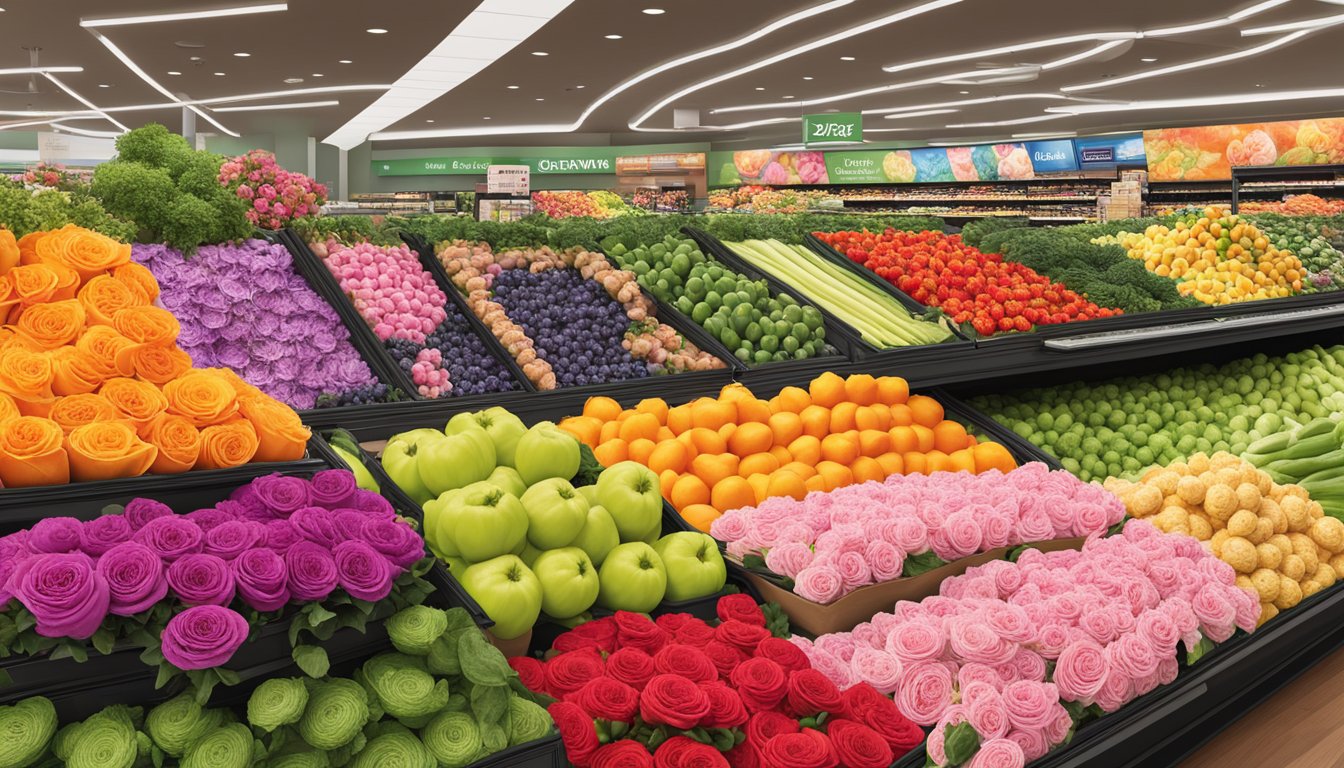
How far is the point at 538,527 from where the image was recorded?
1.95 meters

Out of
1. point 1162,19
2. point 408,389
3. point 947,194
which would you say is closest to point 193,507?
point 408,389

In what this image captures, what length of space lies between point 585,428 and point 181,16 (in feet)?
32.1

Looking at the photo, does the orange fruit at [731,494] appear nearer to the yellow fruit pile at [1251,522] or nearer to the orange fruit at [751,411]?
the orange fruit at [751,411]

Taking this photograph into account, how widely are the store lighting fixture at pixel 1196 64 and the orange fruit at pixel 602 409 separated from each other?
457 inches

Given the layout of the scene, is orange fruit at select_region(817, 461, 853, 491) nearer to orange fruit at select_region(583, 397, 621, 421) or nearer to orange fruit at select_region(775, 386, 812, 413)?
orange fruit at select_region(775, 386, 812, 413)

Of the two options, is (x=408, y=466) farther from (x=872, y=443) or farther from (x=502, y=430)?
(x=872, y=443)

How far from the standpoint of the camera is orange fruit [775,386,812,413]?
313 centimetres

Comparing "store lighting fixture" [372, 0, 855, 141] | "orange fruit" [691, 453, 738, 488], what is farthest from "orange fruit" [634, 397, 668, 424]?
"store lighting fixture" [372, 0, 855, 141]

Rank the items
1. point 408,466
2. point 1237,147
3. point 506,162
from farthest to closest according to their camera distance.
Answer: point 506,162
point 1237,147
point 408,466

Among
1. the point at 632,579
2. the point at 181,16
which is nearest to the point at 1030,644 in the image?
the point at 632,579

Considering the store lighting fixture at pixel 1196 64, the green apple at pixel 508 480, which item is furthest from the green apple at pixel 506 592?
the store lighting fixture at pixel 1196 64

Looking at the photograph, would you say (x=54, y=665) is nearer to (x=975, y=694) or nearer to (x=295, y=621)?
(x=295, y=621)

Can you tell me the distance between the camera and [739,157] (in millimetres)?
24500

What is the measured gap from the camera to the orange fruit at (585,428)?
285cm
